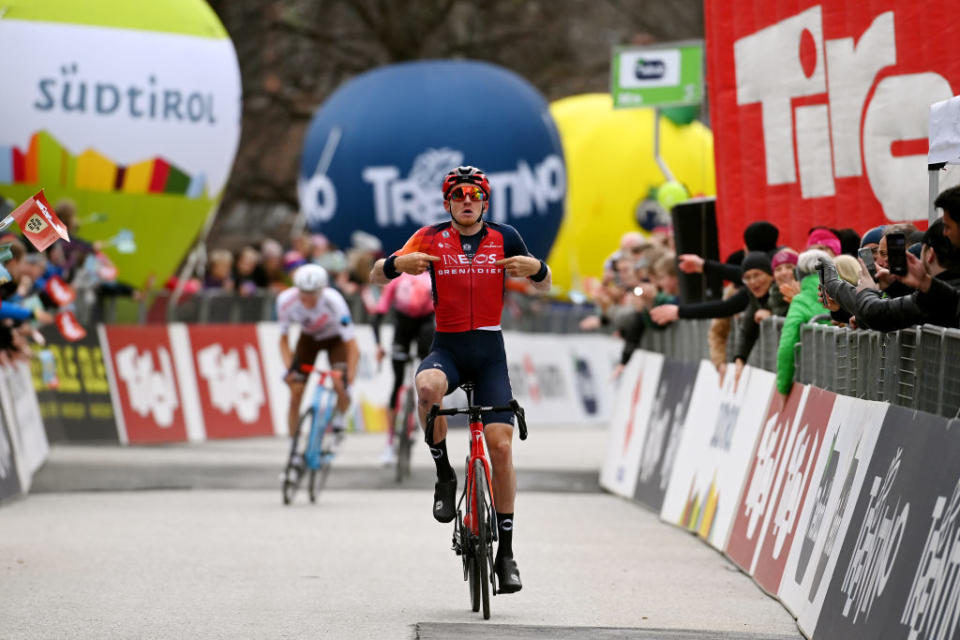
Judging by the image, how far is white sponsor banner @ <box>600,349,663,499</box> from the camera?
17.1m

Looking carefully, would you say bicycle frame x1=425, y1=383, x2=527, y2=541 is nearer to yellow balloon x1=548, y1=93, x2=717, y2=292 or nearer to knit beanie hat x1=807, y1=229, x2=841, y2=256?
knit beanie hat x1=807, y1=229, x2=841, y2=256

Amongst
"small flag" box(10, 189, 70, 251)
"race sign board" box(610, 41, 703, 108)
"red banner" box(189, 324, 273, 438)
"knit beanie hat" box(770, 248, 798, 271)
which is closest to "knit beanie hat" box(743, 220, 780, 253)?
"knit beanie hat" box(770, 248, 798, 271)

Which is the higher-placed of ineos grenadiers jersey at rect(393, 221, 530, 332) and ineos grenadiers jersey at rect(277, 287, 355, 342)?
ineos grenadiers jersey at rect(393, 221, 530, 332)

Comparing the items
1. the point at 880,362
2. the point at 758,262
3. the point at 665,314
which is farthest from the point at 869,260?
the point at 665,314

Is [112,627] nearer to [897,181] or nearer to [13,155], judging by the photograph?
[897,181]

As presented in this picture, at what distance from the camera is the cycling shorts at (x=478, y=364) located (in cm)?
1014

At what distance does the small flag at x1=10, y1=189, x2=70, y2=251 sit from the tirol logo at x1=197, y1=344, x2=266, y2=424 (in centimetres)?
1465

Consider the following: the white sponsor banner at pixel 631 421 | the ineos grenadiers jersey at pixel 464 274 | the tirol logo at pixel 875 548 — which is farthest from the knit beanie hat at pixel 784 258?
the white sponsor banner at pixel 631 421

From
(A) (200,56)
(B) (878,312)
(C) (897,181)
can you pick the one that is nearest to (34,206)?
(B) (878,312)

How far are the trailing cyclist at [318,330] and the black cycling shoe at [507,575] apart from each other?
21.8 ft

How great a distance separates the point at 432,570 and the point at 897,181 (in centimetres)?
486

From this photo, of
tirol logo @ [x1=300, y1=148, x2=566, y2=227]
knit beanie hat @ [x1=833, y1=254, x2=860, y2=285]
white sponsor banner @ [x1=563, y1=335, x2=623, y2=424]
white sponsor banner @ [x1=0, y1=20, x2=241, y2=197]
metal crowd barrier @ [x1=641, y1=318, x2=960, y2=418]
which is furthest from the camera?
tirol logo @ [x1=300, y1=148, x2=566, y2=227]

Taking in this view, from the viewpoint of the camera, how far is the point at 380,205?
112 ft

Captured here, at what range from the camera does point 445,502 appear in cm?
1019
